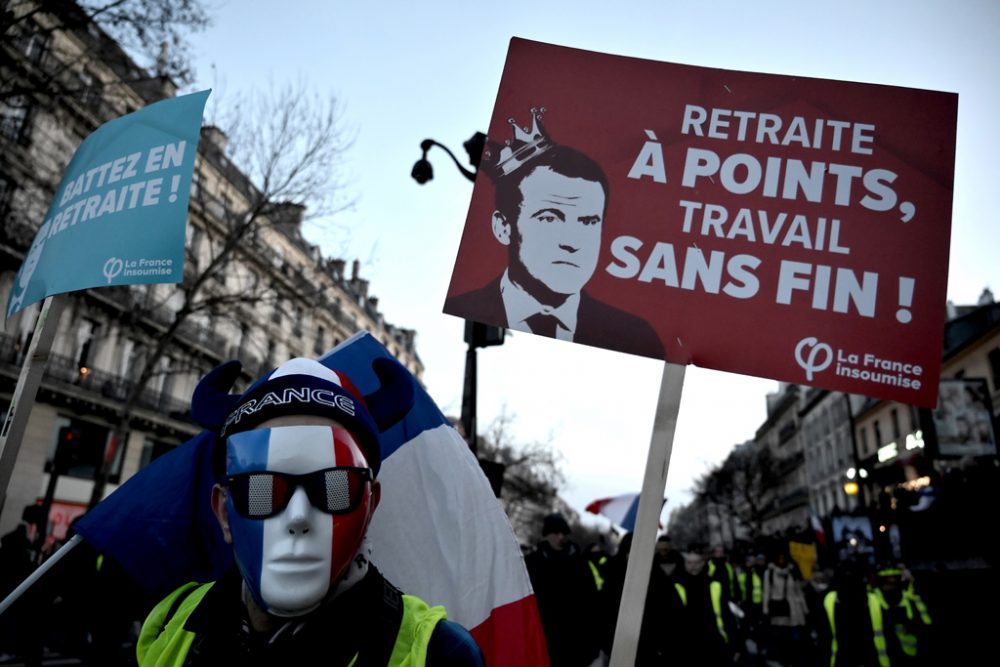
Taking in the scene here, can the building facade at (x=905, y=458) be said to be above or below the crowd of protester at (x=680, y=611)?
above

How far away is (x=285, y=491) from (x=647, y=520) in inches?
45.6

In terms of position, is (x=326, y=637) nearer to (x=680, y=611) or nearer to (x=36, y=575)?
(x=36, y=575)

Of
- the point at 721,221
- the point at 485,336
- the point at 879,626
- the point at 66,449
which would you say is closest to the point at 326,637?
the point at 721,221

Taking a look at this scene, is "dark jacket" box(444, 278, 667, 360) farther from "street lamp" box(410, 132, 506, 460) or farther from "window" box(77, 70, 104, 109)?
"window" box(77, 70, 104, 109)

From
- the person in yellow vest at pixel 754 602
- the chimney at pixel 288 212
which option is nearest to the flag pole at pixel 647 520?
the person in yellow vest at pixel 754 602

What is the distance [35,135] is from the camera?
21.4m

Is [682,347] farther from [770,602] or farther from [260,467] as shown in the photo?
[770,602]

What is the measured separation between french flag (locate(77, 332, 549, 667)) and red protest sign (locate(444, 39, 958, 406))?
597mm

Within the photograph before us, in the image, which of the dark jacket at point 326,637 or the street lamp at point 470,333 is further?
the street lamp at point 470,333

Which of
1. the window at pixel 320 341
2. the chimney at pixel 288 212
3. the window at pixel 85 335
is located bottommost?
the window at pixel 85 335

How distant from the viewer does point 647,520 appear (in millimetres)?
2188

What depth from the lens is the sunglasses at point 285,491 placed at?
1.55 metres

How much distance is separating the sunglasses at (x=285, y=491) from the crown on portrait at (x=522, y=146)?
1493mm

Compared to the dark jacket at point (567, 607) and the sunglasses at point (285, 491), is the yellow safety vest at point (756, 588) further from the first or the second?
the sunglasses at point (285, 491)
